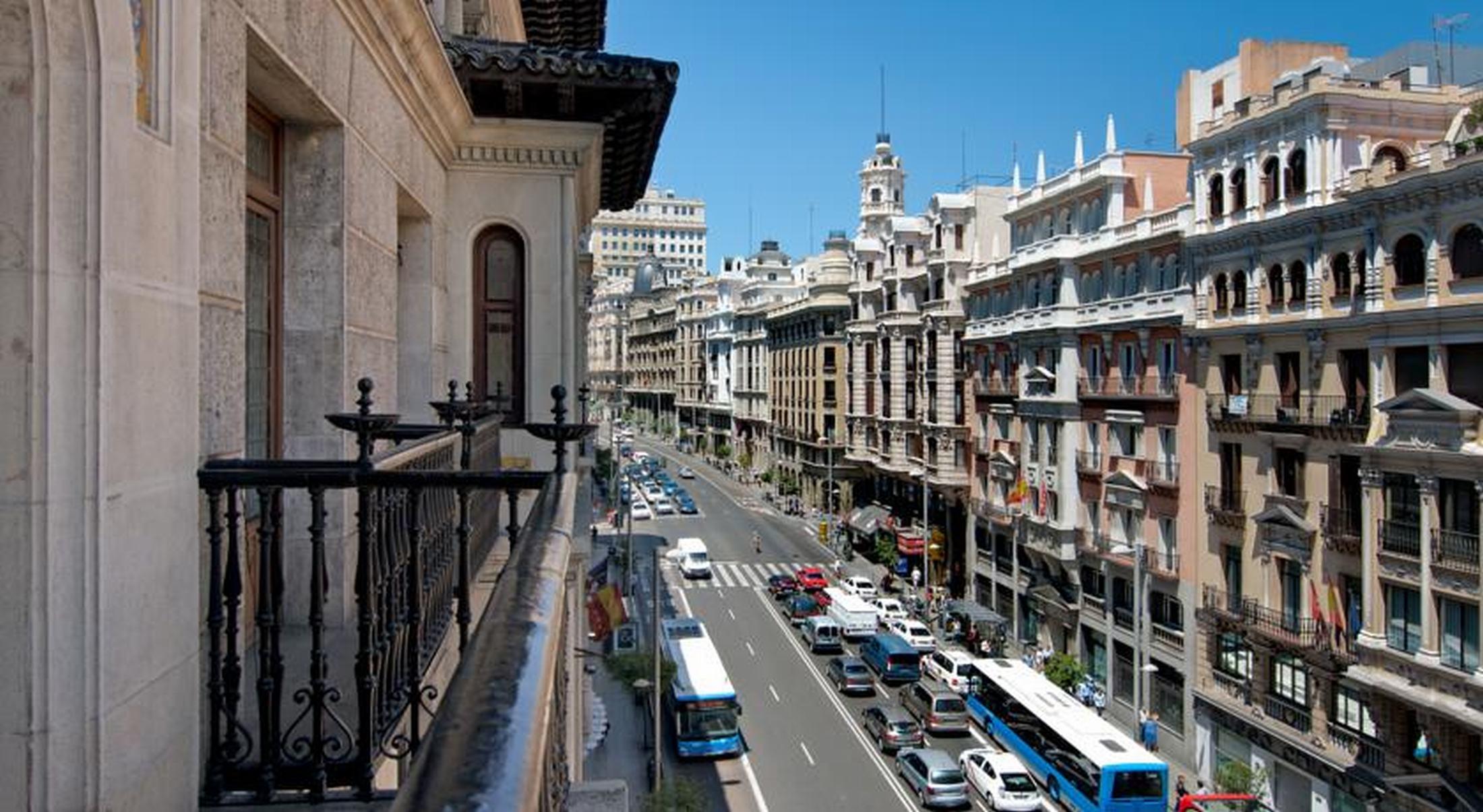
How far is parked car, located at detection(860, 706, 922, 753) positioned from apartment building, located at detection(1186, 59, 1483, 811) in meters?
7.43

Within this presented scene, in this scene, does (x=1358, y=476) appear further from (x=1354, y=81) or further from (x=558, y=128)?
(x=558, y=128)

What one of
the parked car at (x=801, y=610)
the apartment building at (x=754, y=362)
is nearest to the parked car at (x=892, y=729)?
the parked car at (x=801, y=610)

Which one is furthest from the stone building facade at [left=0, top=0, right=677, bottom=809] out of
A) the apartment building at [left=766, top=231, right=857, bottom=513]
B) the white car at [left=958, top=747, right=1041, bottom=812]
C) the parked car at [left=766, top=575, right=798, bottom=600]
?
the apartment building at [left=766, top=231, right=857, bottom=513]

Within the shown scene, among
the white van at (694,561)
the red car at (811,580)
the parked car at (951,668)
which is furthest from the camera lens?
the white van at (694,561)

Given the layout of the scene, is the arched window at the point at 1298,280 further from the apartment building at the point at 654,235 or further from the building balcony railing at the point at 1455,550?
the apartment building at the point at 654,235

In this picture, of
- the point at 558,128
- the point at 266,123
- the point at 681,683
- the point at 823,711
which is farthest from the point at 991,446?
the point at 266,123

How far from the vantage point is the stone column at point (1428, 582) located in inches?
787

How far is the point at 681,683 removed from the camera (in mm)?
27812

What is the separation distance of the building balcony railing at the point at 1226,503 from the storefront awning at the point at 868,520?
86.1ft

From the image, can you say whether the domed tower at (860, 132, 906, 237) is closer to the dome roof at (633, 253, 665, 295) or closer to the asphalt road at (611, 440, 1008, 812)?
the asphalt road at (611, 440, 1008, 812)

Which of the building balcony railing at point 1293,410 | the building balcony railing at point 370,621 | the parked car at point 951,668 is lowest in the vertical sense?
the parked car at point 951,668

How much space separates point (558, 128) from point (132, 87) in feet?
25.1

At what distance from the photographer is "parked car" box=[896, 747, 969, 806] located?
23844mm

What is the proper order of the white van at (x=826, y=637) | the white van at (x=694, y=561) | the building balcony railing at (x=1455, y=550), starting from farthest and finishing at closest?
1. the white van at (x=694, y=561)
2. the white van at (x=826, y=637)
3. the building balcony railing at (x=1455, y=550)
